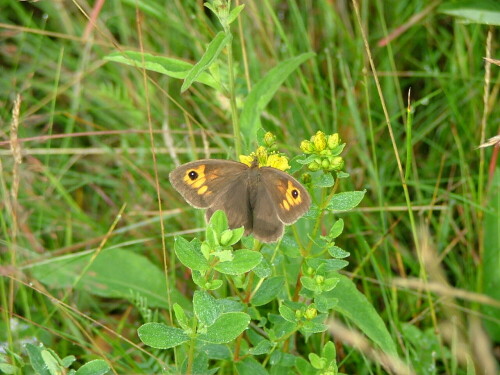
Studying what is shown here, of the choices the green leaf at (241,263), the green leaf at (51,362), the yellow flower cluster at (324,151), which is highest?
the yellow flower cluster at (324,151)

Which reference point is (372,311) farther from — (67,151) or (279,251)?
(67,151)

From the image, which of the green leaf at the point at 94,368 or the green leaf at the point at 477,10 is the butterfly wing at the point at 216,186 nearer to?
the green leaf at the point at 94,368

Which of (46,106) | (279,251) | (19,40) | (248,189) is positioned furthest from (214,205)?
(19,40)

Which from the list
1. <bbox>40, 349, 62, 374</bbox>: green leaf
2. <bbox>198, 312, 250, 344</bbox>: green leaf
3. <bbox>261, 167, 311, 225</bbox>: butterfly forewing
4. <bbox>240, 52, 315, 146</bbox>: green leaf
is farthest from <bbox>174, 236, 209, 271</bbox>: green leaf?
<bbox>240, 52, 315, 146</bbox>: green leaf

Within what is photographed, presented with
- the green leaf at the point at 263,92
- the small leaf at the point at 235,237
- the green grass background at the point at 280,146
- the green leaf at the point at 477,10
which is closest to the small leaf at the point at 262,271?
the small leaf at the point at 235,237

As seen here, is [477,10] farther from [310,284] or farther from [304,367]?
[304,367]

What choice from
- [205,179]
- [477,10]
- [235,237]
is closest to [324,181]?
[235,237]

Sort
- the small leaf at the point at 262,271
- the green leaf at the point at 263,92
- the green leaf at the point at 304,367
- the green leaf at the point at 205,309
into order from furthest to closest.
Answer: the green leaf at the point at 263,92 < the green leaf at the point at 304,367 < the small leaf at the point at 262,271 < the green leaf at the point at 205,309
